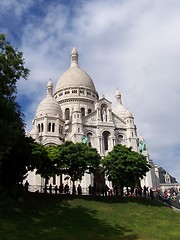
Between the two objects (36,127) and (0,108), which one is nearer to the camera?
(0,108)

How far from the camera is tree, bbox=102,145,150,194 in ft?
107

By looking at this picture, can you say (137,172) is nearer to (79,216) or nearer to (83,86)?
(79,216)

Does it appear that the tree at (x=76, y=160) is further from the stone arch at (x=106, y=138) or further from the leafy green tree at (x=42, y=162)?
the stone arch at (x=106, y=138)

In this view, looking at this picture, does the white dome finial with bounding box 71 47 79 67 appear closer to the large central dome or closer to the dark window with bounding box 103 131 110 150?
the large central dome

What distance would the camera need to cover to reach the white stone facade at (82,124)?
5112cm

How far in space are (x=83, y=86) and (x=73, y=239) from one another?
167 ft

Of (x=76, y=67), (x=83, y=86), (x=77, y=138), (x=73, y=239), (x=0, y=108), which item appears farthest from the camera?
(x=76, y=67)

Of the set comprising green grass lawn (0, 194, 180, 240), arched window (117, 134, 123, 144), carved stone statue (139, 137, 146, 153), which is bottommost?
green grass lawn (0, 194, 180, 240)

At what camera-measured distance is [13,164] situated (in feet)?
86.6

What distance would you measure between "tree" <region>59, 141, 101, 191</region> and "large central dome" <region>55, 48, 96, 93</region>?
34.1 meters

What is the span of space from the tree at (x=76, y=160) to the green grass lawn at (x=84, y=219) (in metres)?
4.35

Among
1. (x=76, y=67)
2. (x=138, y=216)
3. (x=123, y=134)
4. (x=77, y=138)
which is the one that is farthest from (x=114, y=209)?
(x=76, y=67)

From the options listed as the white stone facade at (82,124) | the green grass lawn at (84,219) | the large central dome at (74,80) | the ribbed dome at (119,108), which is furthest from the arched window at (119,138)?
the green grass lawn at (84,219)

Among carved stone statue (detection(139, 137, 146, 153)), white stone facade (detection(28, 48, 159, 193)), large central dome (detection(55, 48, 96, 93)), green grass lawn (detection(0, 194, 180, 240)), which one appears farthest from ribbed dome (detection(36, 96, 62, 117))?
green grass lawn (detection(0, 194, 180, 240))
